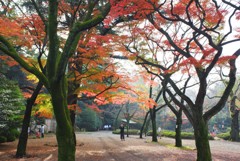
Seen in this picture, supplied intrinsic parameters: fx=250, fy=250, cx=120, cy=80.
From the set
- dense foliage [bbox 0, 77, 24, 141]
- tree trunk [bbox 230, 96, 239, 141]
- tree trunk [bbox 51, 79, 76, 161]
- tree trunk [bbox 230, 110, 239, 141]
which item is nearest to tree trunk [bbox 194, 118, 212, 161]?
tree trunk [bbox 51, 79, 76, 161]

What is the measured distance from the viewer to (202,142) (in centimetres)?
961

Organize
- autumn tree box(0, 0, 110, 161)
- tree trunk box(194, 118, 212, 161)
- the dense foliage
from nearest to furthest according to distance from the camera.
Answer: autumn tree box(0, 0, 110, 161) → tree trunk box(194, 118, 212, 161) → the dense foliage

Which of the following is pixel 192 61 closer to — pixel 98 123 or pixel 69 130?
pixel 69 130

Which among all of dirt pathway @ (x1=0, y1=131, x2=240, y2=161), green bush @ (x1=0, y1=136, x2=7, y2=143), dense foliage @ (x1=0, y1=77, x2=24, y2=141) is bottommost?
dirt pathway @ (x1=0, y1=131, x2=240, y2=161)

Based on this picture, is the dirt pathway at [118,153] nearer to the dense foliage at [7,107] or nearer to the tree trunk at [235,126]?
the dense foliage at [7,107]

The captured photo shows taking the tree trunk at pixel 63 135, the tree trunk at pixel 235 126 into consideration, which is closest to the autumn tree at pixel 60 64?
the tree trunk at pixel 63 135

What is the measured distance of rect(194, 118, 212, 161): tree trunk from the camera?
31.1 ft

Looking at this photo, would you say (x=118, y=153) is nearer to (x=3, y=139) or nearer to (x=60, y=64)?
(x=60, y=64)

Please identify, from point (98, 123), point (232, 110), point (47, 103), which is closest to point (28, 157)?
point (47, 103)

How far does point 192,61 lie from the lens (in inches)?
381

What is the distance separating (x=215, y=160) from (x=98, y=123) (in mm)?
34628

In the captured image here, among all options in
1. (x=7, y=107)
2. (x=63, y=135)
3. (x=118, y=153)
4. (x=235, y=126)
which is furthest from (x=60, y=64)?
(x=235, y=126)

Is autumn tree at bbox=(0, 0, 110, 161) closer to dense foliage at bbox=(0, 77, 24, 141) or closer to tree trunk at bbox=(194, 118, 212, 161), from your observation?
tree trunk at bbox=(194, 118, 212, 161)

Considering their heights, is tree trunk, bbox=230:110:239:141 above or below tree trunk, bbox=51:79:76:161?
above
